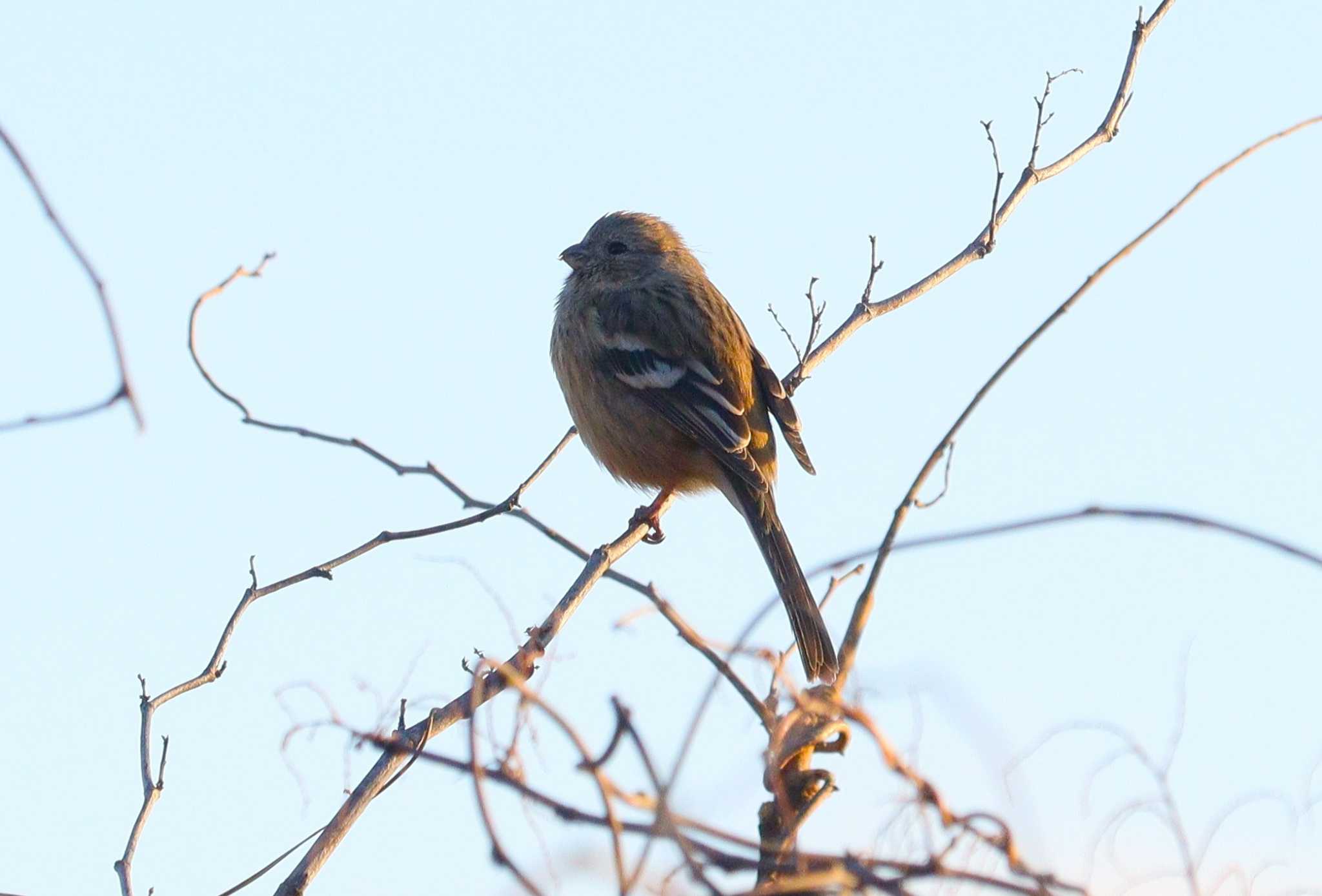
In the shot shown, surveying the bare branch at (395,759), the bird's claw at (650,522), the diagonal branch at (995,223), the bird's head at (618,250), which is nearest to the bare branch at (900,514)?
the bare branch at (395,759)

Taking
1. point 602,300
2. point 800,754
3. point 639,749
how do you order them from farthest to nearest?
1. point 602,300
2. point 800,754
3. point 639,749

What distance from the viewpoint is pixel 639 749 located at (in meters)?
1.63

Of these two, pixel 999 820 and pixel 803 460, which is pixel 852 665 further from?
pixel 803 460

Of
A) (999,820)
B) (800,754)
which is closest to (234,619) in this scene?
(800,754)

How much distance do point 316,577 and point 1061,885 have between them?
2746 mm

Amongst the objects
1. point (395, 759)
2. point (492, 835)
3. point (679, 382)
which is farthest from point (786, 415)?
point (492, 835)

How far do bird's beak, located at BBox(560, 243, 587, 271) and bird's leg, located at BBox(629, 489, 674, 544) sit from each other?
80.5 inches

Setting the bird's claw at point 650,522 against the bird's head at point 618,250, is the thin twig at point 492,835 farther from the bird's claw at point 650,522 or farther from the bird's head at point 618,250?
the bird's head at point 618,250

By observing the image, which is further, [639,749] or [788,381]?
[788,381]

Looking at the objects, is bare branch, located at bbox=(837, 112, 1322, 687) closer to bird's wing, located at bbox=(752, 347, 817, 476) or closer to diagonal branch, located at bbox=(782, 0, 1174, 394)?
diagonal branch, located at bbox=(782, 0, 1174, 394)

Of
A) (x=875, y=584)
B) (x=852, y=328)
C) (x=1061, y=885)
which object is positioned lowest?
(x=1061, y=885)

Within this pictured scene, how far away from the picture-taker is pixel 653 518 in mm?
7539

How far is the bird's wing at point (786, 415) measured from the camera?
7969mm

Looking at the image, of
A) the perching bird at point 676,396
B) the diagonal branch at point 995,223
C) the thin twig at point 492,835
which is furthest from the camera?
the perching bird at point 676,396
